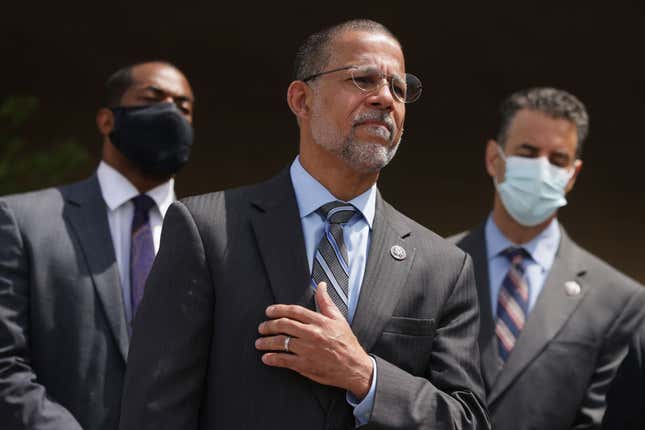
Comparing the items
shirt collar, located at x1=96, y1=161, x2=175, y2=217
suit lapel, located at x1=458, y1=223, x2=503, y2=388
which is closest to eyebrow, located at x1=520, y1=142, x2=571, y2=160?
suit lapel, located at x1=458, y1=223, x2=503, y2=388

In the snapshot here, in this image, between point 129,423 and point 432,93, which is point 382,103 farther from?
point 432,93

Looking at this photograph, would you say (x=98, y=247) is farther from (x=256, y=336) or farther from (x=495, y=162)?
(x=495, y=162)

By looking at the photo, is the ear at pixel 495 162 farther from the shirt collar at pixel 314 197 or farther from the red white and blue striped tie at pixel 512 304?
the shirt collar at pixel 314 197

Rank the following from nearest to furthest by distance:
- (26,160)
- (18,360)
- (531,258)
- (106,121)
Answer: (18,360), (106,121), (531,258), (26,160)

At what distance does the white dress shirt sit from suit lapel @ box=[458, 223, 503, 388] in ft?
3.94

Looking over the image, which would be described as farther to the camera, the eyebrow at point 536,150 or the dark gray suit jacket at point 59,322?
the eyebrow at point 536,150

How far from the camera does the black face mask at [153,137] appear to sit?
3551 mm

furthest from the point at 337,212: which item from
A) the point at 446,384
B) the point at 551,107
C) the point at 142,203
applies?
the point at 551,107

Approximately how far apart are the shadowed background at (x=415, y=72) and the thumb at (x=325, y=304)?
3936mm

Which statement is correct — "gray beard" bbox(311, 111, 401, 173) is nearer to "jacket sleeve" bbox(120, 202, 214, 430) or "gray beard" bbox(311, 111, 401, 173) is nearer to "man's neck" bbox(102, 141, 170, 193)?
"jacket sleeve" bbox(120, 202, 214, 430)

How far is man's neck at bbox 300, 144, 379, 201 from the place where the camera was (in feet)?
8.13

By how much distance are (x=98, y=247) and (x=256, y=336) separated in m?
1.10

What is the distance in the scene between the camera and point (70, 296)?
3059mm

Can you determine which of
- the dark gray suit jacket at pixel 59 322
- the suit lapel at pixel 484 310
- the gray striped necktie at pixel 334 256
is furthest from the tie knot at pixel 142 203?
the suit lapel at pixel 484 310
